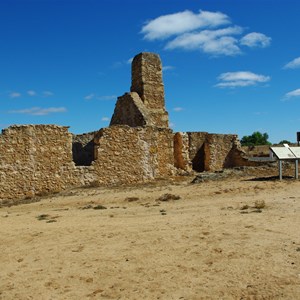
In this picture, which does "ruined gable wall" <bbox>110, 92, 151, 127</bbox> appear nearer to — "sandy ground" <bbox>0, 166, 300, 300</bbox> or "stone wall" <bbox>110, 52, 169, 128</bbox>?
"stone wall" <bbox>110, 52, 169, 128</bbox>

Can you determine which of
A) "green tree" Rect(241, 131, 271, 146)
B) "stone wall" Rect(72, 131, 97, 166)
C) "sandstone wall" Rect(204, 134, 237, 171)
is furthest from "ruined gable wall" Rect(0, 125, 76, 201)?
"green tree" Rect(241, 131, 271, 146)

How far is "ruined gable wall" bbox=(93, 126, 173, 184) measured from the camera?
54.4 feet

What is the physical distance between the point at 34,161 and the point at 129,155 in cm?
427

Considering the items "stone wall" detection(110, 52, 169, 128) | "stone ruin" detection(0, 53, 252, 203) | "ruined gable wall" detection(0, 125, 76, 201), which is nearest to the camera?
"ruined gable wall" detection(0, 125, 76, 201)

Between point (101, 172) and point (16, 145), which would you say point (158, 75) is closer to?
point (101, 172)

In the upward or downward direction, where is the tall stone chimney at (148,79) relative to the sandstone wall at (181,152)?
upward

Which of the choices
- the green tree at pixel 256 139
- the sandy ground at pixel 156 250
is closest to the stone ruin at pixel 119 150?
the sandy ground at pixel 156 250

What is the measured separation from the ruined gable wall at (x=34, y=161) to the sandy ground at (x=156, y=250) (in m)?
3.67

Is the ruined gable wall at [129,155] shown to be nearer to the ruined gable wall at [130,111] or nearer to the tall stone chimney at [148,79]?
the ruined gable wall at [130,111]

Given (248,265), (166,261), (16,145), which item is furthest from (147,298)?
(16,145)

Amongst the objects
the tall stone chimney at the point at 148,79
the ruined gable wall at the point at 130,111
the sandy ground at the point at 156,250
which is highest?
the tall stone chimney at the point at 148,79

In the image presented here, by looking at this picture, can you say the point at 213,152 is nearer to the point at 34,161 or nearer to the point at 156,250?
the point at 34,161

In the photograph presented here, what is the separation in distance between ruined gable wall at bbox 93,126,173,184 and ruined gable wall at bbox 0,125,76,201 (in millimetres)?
1484

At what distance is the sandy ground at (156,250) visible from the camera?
4773 mm
